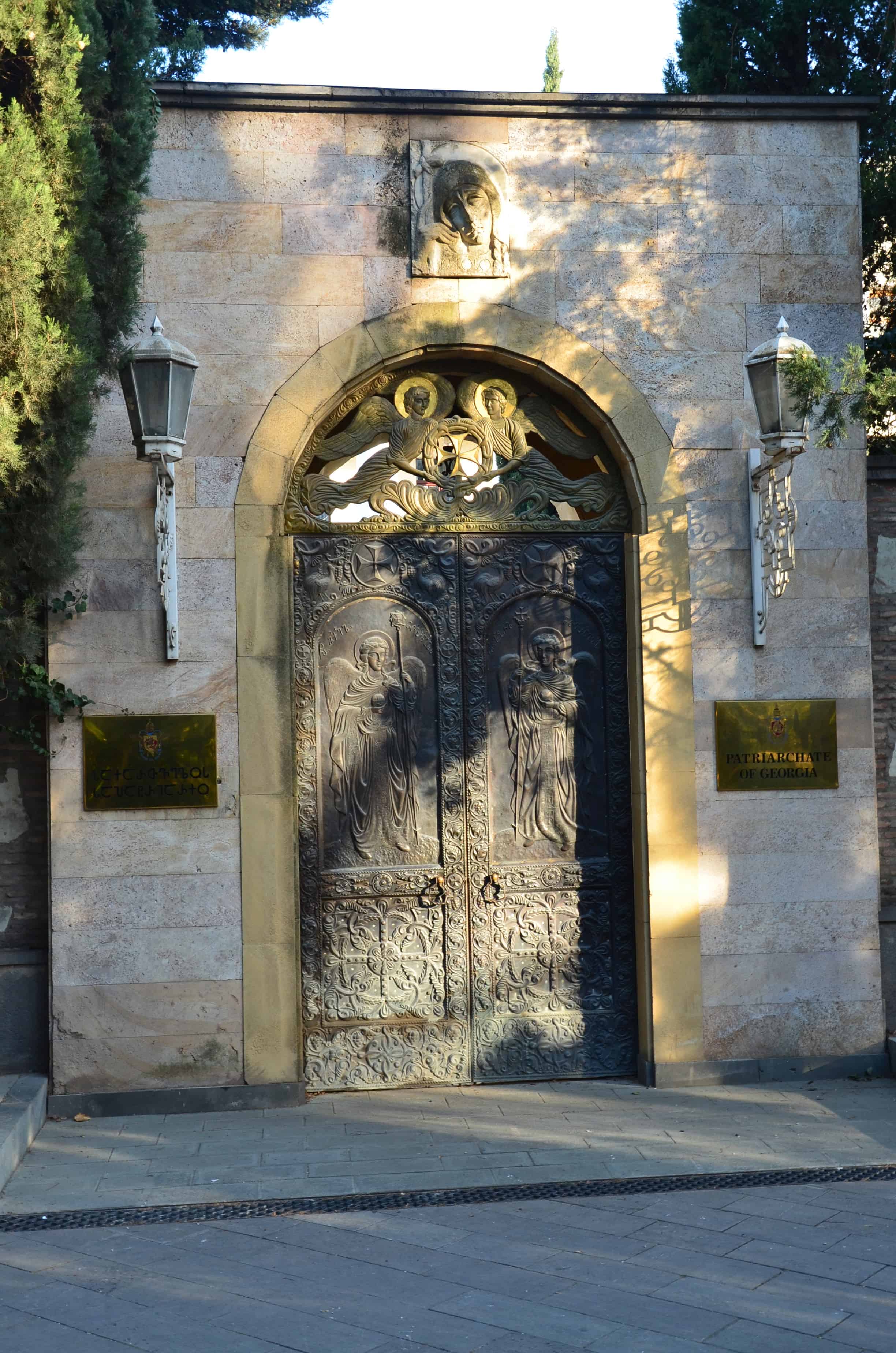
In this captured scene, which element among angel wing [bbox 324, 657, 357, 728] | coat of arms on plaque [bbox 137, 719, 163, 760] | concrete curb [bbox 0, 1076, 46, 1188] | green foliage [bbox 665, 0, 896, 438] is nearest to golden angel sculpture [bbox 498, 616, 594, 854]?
angel wing [bbox 324, 657, 357, 728]

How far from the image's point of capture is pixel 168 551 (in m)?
7.23

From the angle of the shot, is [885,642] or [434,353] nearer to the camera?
[434,353]

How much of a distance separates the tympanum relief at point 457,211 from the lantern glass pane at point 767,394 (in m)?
1.59

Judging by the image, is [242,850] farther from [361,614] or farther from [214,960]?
[361,614]

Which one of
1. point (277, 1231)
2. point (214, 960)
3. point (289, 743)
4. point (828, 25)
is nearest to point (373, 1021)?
point (214, 960)

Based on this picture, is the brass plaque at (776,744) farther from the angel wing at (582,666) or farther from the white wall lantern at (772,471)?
the angel wing at (582,666)

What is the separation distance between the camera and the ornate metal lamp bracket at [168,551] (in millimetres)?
7129

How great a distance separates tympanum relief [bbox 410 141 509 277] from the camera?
768 cm

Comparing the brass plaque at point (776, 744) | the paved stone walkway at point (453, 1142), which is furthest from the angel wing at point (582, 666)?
the paved stone walkway at point (453, 1142)

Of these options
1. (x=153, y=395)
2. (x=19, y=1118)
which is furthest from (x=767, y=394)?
(x=19, y=1118)

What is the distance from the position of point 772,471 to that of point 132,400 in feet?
11.6

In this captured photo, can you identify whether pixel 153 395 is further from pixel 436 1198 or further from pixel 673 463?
pixel 436 1198

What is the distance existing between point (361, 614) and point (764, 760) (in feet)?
8.18

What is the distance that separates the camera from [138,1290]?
4863mm
